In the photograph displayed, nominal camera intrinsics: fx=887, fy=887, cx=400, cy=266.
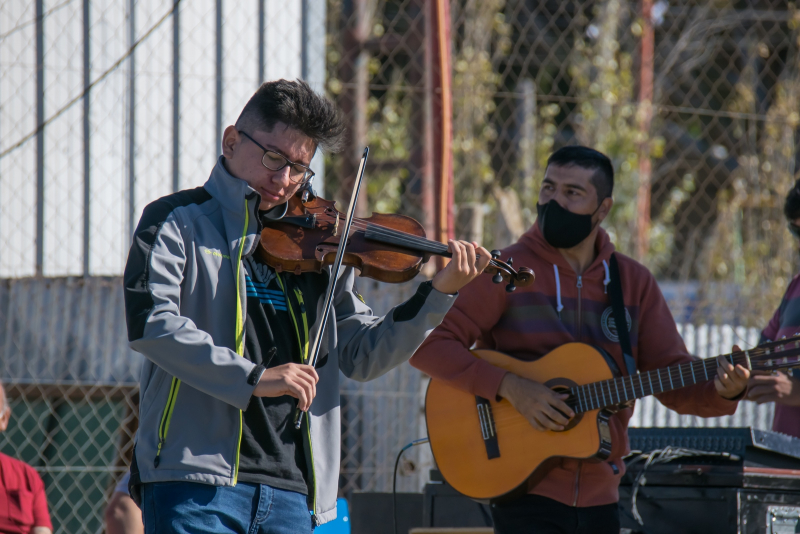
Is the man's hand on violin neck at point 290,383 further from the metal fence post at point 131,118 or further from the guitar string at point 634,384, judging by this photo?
the metal fence post at point 131,118

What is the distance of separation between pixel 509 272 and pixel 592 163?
2.45 feet

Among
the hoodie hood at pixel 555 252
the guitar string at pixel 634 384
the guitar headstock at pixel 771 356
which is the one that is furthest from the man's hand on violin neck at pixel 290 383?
the guitar headstock at pixel 771 356

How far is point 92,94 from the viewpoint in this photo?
4.99 meters

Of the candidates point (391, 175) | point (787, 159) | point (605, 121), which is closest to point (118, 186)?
point (391, 175)

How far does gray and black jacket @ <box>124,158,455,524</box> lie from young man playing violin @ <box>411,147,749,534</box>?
75 centimetres

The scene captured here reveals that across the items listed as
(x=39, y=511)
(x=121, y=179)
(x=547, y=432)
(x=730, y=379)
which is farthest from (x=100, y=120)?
(x=730, y=379)

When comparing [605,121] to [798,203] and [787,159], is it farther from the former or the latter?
[798,203]

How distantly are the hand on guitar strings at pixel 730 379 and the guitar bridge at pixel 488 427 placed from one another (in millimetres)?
693

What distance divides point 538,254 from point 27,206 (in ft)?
10.7

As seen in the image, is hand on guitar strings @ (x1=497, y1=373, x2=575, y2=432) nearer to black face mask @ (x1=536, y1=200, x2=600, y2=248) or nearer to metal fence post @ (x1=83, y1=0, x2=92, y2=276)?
black face mask @ (x1=536, y1=200, x2=600, y2=248)

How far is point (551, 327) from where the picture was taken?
9.25ft

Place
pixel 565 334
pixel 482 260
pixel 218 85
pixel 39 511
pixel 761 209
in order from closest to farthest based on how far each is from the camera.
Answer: pixel 482 260
pixel 565 334
pixel 39 511
pixel 218 85
pixel 761 209

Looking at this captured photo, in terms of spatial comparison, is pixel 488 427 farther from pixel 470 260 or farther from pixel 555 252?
pixel 470 260

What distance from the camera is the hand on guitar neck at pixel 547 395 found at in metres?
2.65
